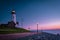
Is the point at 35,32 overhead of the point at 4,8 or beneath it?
beneath

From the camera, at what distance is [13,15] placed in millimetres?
5184

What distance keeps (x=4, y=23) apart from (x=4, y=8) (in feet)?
1.63

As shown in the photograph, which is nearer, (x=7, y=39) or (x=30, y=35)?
(x=7, y=39)

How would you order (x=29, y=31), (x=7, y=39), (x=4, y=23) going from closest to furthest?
(x=7, y=39) → (x=4, y=23) → (x=29, y=31)

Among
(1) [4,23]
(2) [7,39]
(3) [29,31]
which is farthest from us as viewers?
(3) [29,31]

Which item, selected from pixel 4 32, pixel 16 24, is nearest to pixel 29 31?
pixel 16 24

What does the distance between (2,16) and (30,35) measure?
108 centimetres

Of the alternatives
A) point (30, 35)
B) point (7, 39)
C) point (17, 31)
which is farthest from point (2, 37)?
point (30, 35)

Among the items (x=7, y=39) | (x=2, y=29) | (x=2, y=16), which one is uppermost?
(x=2, y=16)

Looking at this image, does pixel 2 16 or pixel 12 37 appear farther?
pixel 2 16

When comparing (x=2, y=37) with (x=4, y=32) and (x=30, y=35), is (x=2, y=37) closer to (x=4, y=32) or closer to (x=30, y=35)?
(x=4, y=32)

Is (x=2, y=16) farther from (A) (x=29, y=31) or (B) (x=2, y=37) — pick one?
(A) (x=29, y=31)

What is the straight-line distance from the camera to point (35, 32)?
5379 millimetres

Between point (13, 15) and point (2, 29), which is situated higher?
point (13, 15)
